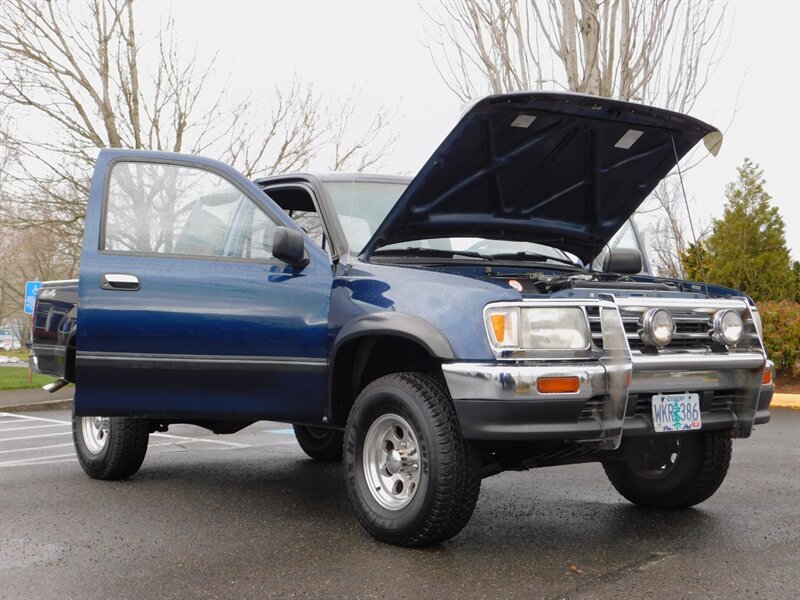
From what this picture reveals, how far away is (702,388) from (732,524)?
97cm

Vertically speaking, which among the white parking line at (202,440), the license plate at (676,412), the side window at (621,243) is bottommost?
the white parking line at (202,440)

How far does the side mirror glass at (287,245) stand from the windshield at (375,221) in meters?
0.35

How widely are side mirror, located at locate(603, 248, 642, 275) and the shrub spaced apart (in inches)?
340

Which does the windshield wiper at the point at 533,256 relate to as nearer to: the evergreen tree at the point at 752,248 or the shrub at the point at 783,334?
the shrub at the point at 783,334

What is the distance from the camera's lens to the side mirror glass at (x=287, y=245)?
182 inches

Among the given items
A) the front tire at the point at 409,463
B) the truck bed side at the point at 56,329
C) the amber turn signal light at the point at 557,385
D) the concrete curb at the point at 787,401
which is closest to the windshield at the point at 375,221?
the front tire at the point at 409,463

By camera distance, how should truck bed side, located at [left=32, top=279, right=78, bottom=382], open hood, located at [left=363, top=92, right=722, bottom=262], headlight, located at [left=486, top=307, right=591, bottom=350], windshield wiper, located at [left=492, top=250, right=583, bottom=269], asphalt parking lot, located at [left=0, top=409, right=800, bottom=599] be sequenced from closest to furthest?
asphalt parking lot, located at [left=0, top=409, right=800, bottom=599], headlight, located at [left=486, top=307, right=591, bottom=350], open hood, located at [left=363, top=92, right=722, bottom=262], windshield wiper, located at [left=492, top=250, right=583, bottom=269], truck bed side, located at [left=32, top=279, right=78, bottom=382]

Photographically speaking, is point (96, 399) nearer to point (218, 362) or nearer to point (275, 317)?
point (218, 362)

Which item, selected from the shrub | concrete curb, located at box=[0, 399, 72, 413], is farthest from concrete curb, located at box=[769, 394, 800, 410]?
concrete curb, located at box=[0, 399, 72, 413]

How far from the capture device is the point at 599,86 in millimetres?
15055

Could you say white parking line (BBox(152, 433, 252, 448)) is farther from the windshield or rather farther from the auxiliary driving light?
the auxiliary driving light

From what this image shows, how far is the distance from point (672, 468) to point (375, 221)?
2.15 metres

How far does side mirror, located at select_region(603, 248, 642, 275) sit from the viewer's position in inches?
237

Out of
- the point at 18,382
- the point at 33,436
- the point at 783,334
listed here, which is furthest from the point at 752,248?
the point at 18,382
